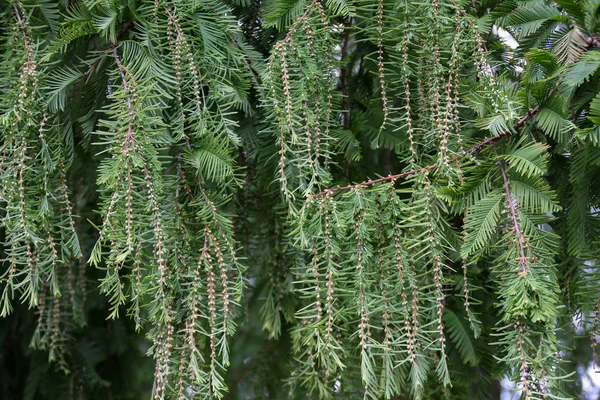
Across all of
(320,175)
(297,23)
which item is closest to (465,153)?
(320,175)

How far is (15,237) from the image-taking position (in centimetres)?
91

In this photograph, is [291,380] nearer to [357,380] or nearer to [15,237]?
[357,380]

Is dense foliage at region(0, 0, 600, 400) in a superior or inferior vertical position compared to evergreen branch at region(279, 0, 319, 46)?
inferior

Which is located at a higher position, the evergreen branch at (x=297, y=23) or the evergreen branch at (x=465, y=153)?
the evergreen branch at (x=297, y=23)

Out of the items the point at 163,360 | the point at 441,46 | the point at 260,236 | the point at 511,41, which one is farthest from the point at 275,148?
the point at 511,41

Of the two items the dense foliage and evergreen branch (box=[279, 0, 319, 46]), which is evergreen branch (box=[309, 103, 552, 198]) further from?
evergreen branch (box=[279, 0, 319, 46])

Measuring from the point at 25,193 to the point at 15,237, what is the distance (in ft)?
0.24

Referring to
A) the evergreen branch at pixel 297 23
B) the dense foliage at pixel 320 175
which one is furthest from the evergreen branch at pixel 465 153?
the evergreen branch at pixel 297 23

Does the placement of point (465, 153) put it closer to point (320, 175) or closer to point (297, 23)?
point (320, 175)

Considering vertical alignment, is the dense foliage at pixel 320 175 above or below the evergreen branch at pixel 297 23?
below

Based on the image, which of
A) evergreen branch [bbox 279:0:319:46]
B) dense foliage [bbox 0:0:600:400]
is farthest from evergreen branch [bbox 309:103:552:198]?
evergreen branch [bbox 279:0:319:46]

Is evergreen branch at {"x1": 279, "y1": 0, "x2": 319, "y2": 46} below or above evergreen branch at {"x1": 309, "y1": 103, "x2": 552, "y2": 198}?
above

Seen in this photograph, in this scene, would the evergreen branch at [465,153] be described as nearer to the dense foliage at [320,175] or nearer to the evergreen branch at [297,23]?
the dense foliage at [320,175]

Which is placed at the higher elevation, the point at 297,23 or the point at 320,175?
the point at 297,23
